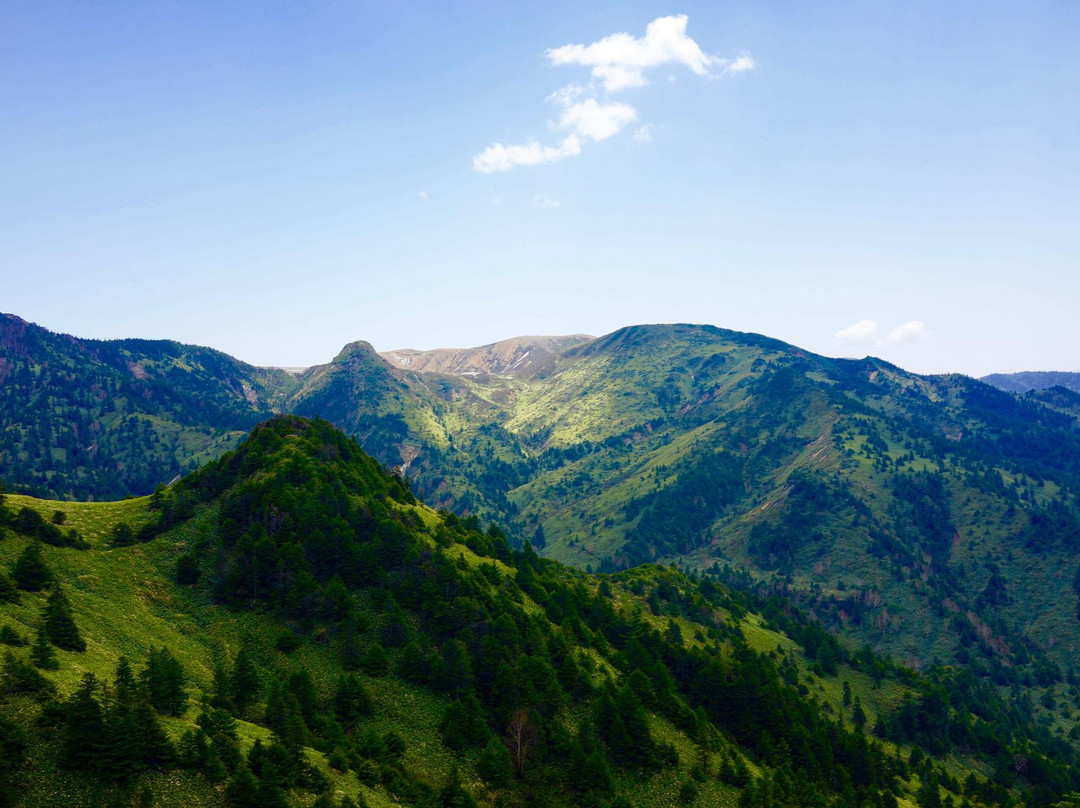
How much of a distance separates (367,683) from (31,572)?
51.1m

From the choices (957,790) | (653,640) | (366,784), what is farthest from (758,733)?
(366,784)

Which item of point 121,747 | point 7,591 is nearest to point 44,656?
point 121,747

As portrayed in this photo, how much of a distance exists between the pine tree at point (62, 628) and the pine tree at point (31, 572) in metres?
13.0

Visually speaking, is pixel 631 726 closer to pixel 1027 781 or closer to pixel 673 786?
pixel 673 786

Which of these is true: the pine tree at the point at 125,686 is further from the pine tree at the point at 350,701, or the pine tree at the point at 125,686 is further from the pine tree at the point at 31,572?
the pine tree at the point at 350,701

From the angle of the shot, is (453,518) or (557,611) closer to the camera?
(557,611)

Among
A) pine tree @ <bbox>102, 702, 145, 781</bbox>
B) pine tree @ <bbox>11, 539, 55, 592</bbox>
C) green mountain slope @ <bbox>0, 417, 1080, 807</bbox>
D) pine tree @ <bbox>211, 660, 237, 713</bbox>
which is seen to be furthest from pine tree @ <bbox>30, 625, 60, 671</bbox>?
pine tree @ <bbox>11, 539, 55, 592</bbox>

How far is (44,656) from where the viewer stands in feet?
222

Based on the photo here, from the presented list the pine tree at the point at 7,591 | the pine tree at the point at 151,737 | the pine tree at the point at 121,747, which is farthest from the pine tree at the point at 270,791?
the pine tree at the point at 7,591

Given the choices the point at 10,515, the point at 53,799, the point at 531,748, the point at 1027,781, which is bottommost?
the point at 1027,781

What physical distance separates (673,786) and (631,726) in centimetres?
1073

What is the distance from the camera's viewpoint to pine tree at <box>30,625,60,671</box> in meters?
67.3

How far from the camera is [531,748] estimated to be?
99875 millimetres

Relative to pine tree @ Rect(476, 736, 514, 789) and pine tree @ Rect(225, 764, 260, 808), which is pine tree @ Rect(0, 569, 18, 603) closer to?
pine tree @ Rect(225, 764, 260, 808)
